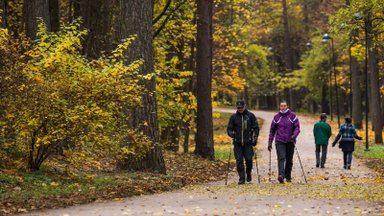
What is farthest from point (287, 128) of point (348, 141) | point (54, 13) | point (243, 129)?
point (54, 13)

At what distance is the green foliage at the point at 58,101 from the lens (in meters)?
11.0

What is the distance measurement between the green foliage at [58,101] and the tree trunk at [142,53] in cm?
184

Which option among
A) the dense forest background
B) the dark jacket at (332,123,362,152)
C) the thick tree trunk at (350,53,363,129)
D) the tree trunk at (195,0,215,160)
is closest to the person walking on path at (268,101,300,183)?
the dense forest background

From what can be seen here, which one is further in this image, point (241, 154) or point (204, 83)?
point (204, 83)

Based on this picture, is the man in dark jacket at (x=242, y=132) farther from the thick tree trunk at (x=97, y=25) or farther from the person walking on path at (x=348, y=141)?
the person walking on path at (x=348, y=141)

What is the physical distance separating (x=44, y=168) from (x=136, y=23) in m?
3.86

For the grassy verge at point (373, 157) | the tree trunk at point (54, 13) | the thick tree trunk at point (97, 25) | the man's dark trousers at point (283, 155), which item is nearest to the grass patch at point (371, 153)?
the grassy verge at point (373, 157)

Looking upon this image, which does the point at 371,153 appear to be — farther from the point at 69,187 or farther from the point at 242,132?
the point at 69,187

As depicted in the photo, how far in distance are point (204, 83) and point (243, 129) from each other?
23.3 ft

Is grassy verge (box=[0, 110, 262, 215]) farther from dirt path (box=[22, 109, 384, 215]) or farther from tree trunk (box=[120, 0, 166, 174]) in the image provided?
tree trunk (box=[120, 0, 166, 174])

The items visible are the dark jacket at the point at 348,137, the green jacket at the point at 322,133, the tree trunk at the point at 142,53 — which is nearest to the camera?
the tree trunk at the point at 142,53

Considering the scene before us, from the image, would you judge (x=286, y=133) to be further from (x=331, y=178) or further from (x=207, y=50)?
(x=207, y=50)

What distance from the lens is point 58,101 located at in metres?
11.1

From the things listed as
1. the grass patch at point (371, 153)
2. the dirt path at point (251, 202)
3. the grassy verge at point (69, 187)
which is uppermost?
the grassy verge at point (69, 187)
